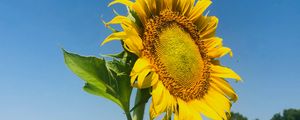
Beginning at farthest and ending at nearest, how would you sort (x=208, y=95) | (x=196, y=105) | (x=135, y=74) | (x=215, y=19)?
1. (x=215, y=19)
2. (x=208, y=95)
3. (x=196, y=105)
4. (x=135, y=74)

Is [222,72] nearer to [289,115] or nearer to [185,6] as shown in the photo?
[185,6]

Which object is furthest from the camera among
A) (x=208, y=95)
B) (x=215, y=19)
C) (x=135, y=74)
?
(x=215, y=19)

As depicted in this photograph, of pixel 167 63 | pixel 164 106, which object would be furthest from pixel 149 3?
pixel 164 106

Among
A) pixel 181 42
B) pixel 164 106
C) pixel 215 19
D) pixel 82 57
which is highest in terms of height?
pixel 215 19

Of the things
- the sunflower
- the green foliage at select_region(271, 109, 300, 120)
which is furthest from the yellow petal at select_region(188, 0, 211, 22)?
the green foliage at select_region(271, 109, 300, 120)

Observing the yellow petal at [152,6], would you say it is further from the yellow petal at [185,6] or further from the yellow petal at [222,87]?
the yellow petal at [222,87]

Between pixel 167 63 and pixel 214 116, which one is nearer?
pixel 167 63

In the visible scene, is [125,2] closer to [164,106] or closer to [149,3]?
[149,3]
